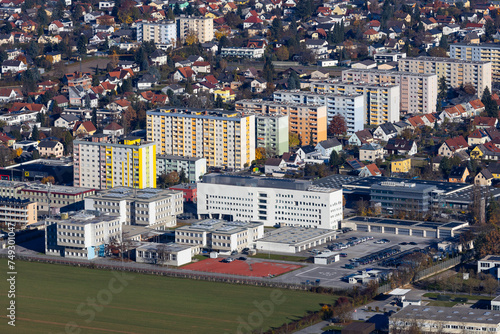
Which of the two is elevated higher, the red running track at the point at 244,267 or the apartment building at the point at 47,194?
the apartment building at the point at 47,194

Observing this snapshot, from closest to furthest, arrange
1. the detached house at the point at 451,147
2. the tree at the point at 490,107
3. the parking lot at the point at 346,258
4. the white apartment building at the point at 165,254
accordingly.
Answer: the parking lot at the point at 346,258 → the white apartment building at the point at 165,254 → the detached house at the point at 451,147 → the tree at the point at 490,107

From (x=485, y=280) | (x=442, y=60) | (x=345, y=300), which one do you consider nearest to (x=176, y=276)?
(x=345, y=300)

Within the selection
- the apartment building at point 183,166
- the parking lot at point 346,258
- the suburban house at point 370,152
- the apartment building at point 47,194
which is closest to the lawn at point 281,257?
the parking lot at point 346,258

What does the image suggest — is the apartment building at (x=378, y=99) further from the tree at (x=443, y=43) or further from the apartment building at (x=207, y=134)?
the tree at (x=443, y=43)

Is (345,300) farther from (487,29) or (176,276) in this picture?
(487,29)

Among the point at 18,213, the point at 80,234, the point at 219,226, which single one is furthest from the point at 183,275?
the point at 18,213
